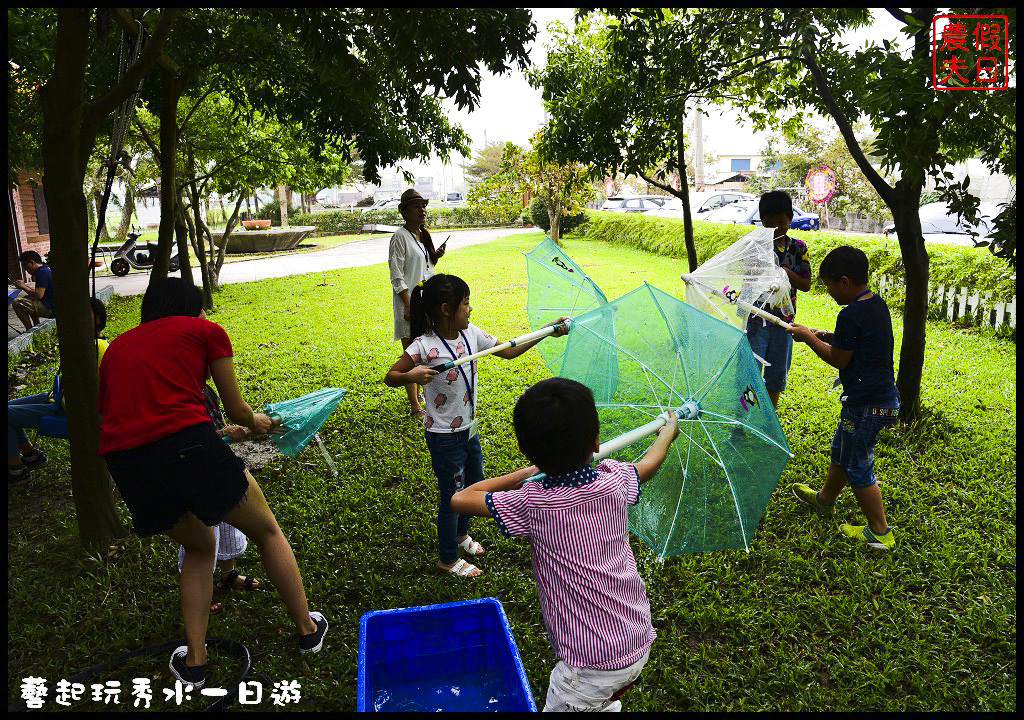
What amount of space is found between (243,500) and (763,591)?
2.35 meters

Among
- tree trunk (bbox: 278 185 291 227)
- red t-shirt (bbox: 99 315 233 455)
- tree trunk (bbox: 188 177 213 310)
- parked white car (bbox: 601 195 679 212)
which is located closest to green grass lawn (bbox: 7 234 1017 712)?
red t-shirt (bbox: 99 315 233 455)

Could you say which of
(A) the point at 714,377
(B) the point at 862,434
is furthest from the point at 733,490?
(B) the point at 862,434

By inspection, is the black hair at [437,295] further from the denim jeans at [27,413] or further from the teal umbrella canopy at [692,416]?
the denim jeans at [27,413]

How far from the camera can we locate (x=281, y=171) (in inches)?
441

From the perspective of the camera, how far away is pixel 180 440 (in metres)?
2.53

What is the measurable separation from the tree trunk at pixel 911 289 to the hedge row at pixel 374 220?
2722 centimetres

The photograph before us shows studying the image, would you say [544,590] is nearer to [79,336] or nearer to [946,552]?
[946,552]

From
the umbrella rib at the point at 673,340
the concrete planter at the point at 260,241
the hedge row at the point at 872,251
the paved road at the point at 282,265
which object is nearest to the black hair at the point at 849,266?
the umbrella rib at the point at 673,340

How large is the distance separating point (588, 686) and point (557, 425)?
2.45ft

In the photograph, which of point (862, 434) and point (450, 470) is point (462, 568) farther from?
point (862, 434)

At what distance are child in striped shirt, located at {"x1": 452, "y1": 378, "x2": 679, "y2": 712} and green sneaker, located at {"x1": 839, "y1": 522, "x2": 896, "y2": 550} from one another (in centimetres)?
215

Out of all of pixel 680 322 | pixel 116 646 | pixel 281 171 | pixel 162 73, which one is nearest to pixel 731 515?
pixel 680 322

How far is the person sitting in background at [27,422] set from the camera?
4.17m

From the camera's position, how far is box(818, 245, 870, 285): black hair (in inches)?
133
